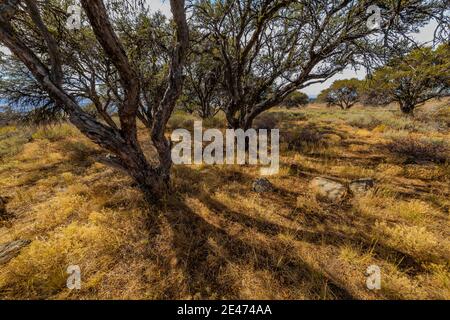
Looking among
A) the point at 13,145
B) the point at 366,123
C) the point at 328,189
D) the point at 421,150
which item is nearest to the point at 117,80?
the point at 328,189

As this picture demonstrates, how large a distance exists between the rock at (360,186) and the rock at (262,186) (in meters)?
1.79

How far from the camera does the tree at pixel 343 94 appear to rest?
1061 inches

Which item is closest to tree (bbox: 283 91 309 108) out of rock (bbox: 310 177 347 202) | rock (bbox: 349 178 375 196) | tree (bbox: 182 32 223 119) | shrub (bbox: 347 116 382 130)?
tree (bbox: 182 32 223 119)

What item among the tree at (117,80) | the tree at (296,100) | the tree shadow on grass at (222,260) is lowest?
the tree shadow on grass at (222,260)

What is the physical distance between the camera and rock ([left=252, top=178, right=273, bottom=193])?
4008 millimetres

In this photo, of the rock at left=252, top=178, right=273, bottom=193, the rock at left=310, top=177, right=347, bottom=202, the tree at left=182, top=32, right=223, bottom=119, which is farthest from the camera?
the tree at left=182, top=32, right=223, bottom=119

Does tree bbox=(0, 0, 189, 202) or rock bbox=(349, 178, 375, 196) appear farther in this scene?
rock bbox=(349, 178, 375, 196)

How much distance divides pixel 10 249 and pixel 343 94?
36.9 m

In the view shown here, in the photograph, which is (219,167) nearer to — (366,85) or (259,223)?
(259,223)

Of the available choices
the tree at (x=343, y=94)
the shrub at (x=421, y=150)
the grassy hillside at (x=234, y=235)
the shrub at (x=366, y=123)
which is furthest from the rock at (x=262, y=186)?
the tree at (x=343, y=94)

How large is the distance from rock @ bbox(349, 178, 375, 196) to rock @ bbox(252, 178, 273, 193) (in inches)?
70.5

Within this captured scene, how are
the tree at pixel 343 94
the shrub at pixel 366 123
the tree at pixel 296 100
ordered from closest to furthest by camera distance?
the shrub at pixel 366 123 < the tree at pixel 343 94 < the tree at pixel 296 100

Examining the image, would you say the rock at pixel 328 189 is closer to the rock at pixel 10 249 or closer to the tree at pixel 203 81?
the rock at pixel 10 249

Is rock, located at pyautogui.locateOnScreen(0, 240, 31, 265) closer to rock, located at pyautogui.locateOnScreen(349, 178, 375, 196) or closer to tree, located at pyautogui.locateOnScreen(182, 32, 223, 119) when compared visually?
rock, located at pyautogui.locateOnScreen(349, 178, 375, 196)
